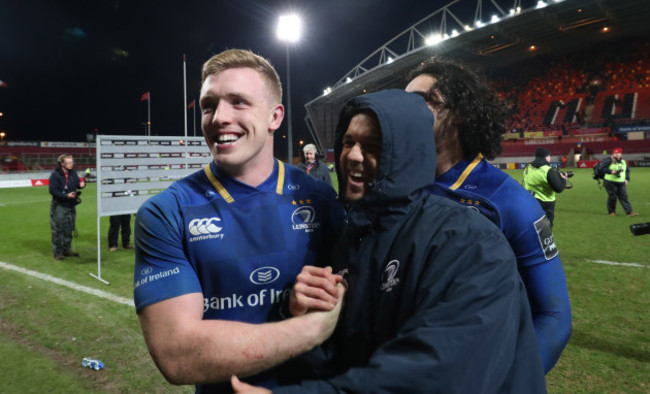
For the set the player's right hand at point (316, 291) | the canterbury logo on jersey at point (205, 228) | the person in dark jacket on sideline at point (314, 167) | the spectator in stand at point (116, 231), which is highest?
the person in dark jacket on sideline at point (314, 167)

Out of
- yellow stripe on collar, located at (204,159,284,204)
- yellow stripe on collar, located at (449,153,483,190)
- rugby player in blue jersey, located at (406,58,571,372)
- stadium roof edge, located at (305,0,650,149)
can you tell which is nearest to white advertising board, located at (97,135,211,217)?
yellow stripe on collar, located at (204,159,284,204)

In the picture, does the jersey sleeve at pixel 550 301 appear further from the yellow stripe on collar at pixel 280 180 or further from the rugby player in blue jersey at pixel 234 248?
the yellow stripe on collar at pixel 280 180

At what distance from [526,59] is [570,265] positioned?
159 feet

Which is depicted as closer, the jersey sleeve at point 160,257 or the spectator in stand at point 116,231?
the jersey sleeve at point 160,257

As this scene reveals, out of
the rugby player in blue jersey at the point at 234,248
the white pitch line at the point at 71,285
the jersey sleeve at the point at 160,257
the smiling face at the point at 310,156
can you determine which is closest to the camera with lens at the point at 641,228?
the rugby player in blue jersey at the point at 234,248

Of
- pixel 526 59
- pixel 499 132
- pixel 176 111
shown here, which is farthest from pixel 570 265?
pixel 176 111

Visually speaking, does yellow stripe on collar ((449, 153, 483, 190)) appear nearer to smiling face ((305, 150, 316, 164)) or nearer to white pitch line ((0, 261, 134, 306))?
white pitch line ((0, 261, 134, 306))

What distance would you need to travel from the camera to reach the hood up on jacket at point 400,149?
1.30m

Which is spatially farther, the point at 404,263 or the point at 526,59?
the point at 526,59

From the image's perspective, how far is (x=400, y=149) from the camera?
130 cm

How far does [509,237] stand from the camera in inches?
71.5

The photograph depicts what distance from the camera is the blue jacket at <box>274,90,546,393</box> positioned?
969mm

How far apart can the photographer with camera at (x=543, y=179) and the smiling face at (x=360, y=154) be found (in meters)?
8.67

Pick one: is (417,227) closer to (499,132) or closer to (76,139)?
(499,132)
